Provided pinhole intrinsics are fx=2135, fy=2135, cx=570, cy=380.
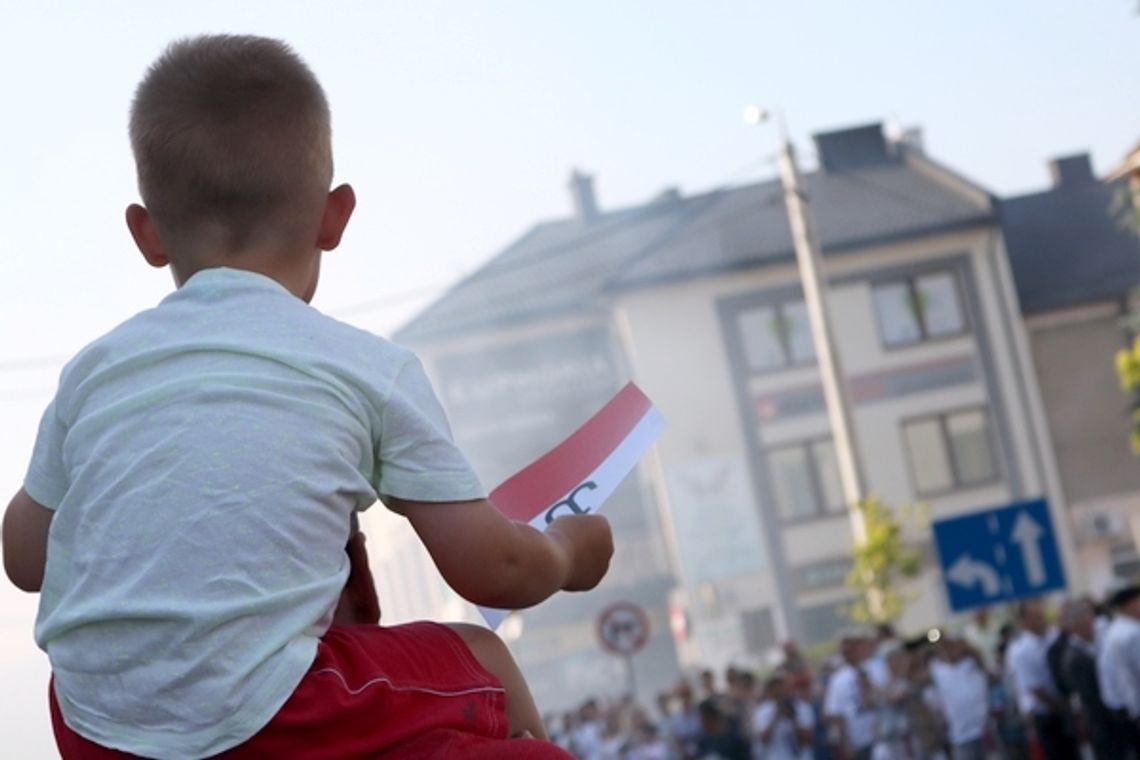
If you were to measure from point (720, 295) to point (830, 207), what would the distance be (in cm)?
456

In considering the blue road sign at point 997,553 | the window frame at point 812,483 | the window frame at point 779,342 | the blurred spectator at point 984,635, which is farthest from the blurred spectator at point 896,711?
the window frame at point 779,342

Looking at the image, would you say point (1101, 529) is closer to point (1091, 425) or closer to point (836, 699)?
point (1091, 425)

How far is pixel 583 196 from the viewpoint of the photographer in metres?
56.2

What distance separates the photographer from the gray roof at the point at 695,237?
165 feet

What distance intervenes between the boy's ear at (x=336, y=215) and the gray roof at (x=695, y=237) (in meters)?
47.6

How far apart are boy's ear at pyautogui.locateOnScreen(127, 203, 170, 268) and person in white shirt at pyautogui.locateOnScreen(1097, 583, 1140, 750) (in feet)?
42.0

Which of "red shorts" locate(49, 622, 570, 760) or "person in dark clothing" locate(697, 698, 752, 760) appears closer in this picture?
"red shorts" locate(49, 622, 570, 760)

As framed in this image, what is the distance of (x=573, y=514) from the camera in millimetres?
1952

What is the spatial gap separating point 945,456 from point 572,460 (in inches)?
1906

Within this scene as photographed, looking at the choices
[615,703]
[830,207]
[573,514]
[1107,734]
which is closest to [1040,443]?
[830,207]

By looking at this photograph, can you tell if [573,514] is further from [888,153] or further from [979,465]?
[888,153]

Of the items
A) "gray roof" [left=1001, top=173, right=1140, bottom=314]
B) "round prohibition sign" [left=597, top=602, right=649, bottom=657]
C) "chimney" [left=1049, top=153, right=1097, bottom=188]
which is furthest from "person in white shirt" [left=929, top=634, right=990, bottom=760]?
"chimney" [left=1049, top=153, right=1097, bottom=188]

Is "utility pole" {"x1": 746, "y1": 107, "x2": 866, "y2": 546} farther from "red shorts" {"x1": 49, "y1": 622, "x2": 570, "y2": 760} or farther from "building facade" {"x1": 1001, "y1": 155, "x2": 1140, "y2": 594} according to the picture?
"red shorts" {"x1": 49, "y1": 622, "x2": 570, "y2": 760}

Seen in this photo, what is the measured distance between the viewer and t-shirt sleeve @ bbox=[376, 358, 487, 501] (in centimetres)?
174
